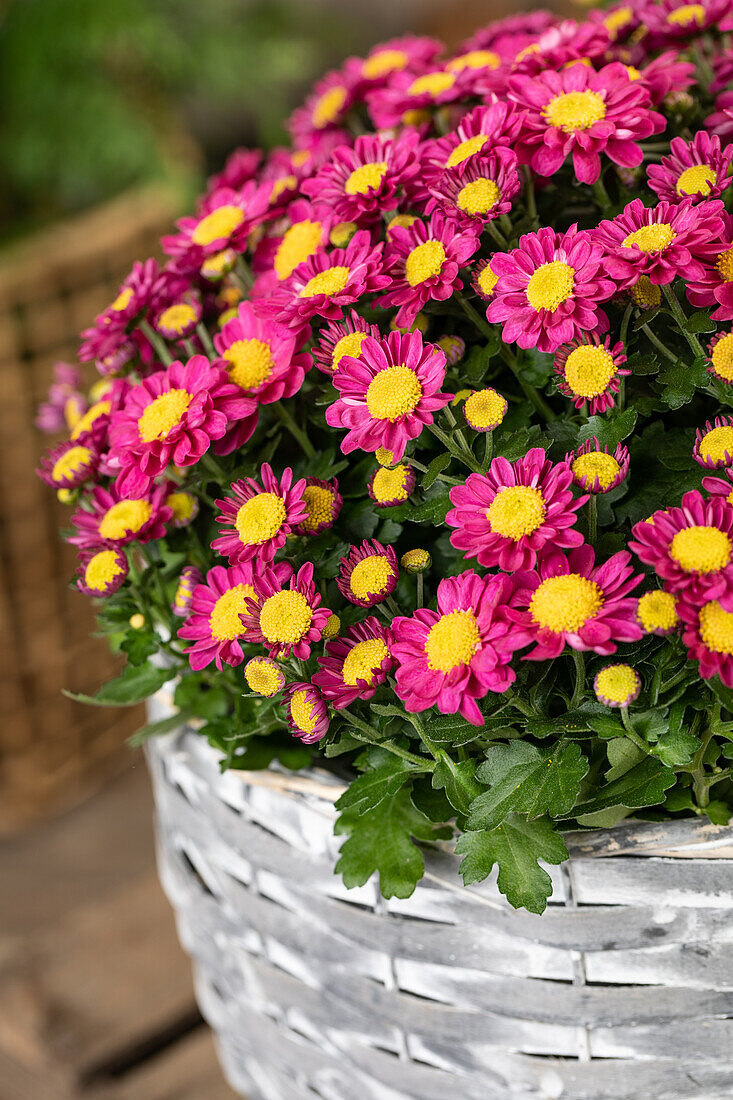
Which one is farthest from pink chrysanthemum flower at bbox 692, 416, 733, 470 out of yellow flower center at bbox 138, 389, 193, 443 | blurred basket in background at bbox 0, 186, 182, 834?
blurred basket in background at bbox 0, 186, 182, 834

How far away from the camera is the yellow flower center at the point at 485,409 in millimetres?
394

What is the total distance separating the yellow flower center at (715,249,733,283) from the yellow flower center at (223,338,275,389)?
183 mm

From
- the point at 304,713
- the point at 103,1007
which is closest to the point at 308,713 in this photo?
the point at 304,713

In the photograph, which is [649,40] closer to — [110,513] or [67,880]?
[110,513]

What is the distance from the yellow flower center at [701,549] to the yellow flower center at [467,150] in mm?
182

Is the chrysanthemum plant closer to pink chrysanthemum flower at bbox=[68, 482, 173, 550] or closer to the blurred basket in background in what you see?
pink chrysanthemum flower at bbox=[68, 482, 173, 550]

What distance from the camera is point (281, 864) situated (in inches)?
18.7

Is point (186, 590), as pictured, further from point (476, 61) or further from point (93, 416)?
point (476, 61)

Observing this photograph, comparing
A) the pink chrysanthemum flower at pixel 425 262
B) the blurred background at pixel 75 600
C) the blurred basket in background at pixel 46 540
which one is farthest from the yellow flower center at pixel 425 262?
the blurred basket in background at pixel 46 540

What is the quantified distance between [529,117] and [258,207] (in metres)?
0.15

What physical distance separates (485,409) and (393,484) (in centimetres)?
5

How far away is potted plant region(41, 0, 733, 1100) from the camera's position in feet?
1.25

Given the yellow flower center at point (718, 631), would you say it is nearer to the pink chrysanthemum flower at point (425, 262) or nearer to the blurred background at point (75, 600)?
the pink chrysanthemum flower at point (425, 262)

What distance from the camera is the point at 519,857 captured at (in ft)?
1.29
